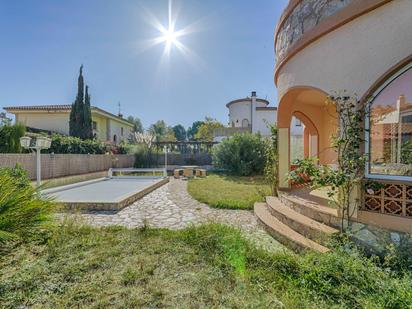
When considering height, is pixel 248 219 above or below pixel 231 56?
below

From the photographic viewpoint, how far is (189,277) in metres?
2.96

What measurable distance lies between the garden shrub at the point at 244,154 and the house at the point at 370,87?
10309 mm

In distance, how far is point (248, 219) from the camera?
20.1ft

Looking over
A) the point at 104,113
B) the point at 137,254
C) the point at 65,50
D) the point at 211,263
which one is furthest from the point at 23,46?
the point at 104,113

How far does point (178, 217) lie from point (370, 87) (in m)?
5.39

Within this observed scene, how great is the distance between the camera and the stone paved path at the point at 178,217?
203 inches

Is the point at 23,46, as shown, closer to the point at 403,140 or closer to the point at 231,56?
the point at 231,56

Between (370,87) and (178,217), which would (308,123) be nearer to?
(370,87)

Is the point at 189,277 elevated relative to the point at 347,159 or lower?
lower

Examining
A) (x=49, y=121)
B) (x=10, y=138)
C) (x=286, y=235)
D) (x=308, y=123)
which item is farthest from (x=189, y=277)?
(x=49, y=121)

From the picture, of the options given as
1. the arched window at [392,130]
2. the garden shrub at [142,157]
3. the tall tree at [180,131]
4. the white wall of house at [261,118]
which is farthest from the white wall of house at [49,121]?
the tall tree at [180,131]

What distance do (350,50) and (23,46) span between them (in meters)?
14.3

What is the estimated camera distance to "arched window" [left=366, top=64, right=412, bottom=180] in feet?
12.3

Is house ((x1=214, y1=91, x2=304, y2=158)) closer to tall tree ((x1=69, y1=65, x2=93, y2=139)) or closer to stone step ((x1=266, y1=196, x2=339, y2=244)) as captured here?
tall tree ((x1=69, y1=65, x2=93, y2=139))
